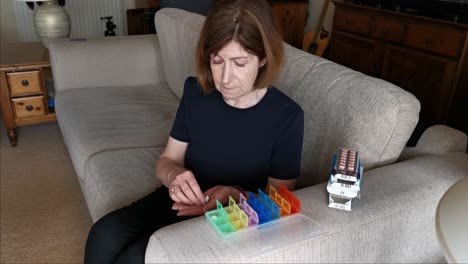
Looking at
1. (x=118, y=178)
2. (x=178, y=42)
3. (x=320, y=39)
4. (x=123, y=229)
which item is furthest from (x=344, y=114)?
(x=320, y=39)

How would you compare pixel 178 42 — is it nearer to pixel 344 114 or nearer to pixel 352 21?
pixel 344 114

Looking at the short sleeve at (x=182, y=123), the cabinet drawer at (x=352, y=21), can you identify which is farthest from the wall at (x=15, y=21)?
the short sleeve at (x=182, y=123)

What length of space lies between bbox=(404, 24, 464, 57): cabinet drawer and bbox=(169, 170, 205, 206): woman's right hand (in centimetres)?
192

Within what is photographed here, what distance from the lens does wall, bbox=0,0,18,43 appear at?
3.81 meters

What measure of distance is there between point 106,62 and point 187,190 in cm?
154

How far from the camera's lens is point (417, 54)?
8.18ft

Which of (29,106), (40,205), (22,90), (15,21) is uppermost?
(15,21)

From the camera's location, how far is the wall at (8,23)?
3807 mm

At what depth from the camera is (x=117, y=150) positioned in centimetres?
161

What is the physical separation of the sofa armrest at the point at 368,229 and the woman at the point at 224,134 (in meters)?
0.15

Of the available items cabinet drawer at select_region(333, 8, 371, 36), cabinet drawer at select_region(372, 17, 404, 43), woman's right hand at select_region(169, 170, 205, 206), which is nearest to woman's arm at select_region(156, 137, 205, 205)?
woman's right hand at select_region(169, 170, 205, 206)

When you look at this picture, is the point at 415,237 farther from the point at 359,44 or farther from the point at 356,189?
the point at 359,44

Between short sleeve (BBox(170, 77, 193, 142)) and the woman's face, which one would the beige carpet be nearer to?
short sleeve (BBox(170, 77, 193, 142))

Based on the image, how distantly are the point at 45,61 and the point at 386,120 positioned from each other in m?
2.05
